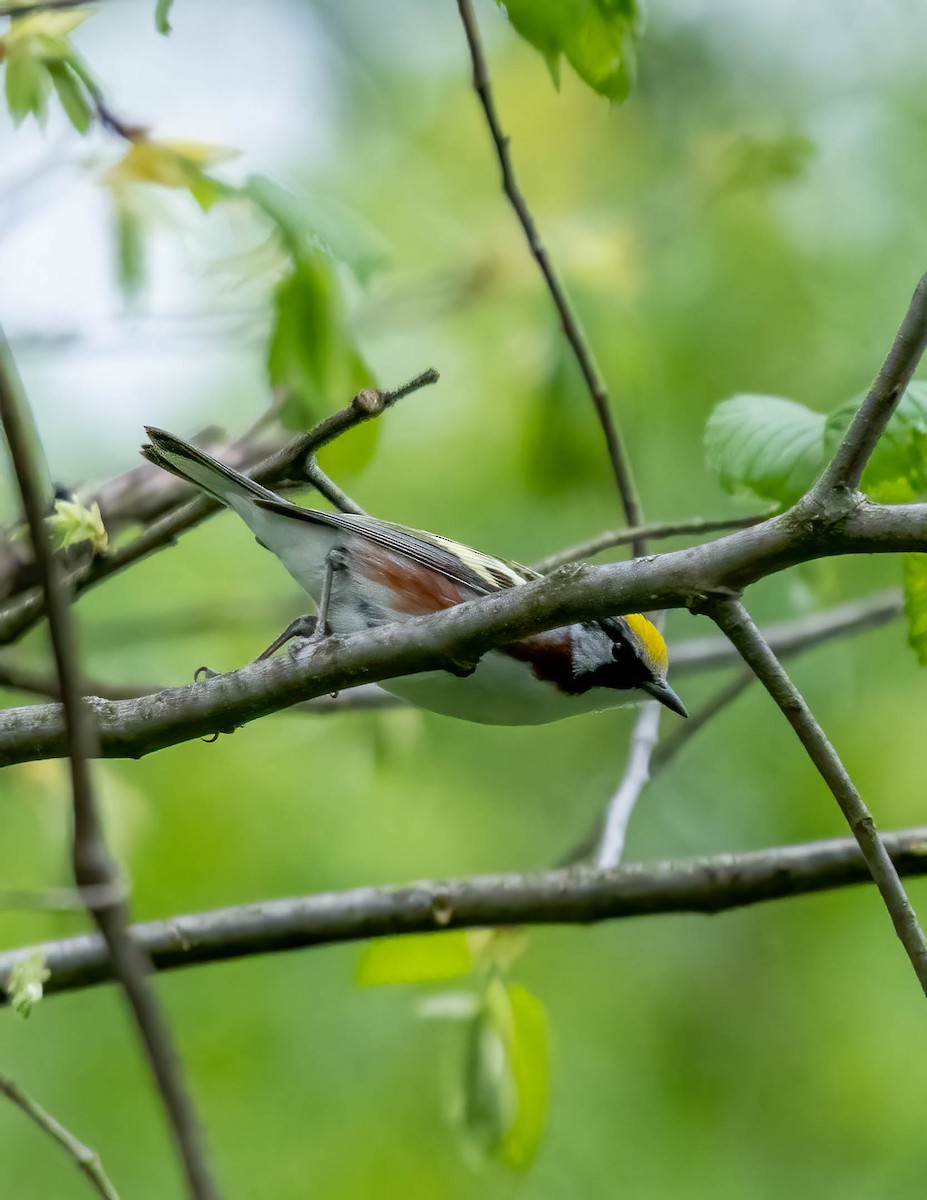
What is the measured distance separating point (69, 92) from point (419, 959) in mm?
2642

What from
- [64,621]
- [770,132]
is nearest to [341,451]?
[64,621]

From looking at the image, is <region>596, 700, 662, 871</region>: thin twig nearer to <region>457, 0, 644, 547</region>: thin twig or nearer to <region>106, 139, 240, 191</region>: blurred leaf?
<region>457, 0, 644, 547</region>: thin twig

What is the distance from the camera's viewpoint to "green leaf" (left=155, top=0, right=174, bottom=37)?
2324 millimetres

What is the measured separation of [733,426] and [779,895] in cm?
150

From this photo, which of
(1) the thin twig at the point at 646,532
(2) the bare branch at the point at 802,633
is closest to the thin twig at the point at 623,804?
(1) the thin twig at the point at 646,532

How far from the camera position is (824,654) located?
6883mm

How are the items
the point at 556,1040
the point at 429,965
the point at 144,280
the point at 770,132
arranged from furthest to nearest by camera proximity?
the point at 556,1040 < the point at 770,132 < the point at 144,280 < the point at 429,965

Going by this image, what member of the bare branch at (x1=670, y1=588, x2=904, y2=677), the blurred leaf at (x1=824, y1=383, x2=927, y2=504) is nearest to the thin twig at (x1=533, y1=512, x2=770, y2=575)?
the blurred leaf at (x1=824, y1=383, x2=927, y2=504)

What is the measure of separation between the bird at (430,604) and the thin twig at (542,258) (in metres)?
0.45

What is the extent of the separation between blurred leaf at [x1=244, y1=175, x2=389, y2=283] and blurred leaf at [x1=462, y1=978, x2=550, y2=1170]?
2266 mm

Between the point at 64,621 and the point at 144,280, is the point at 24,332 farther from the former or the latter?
the point at 64,621

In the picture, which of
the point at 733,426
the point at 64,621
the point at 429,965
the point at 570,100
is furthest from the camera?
the point at 570,100

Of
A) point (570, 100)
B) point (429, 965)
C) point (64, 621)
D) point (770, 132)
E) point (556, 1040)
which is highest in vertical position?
point (570, 100)

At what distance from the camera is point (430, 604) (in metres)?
3.71
